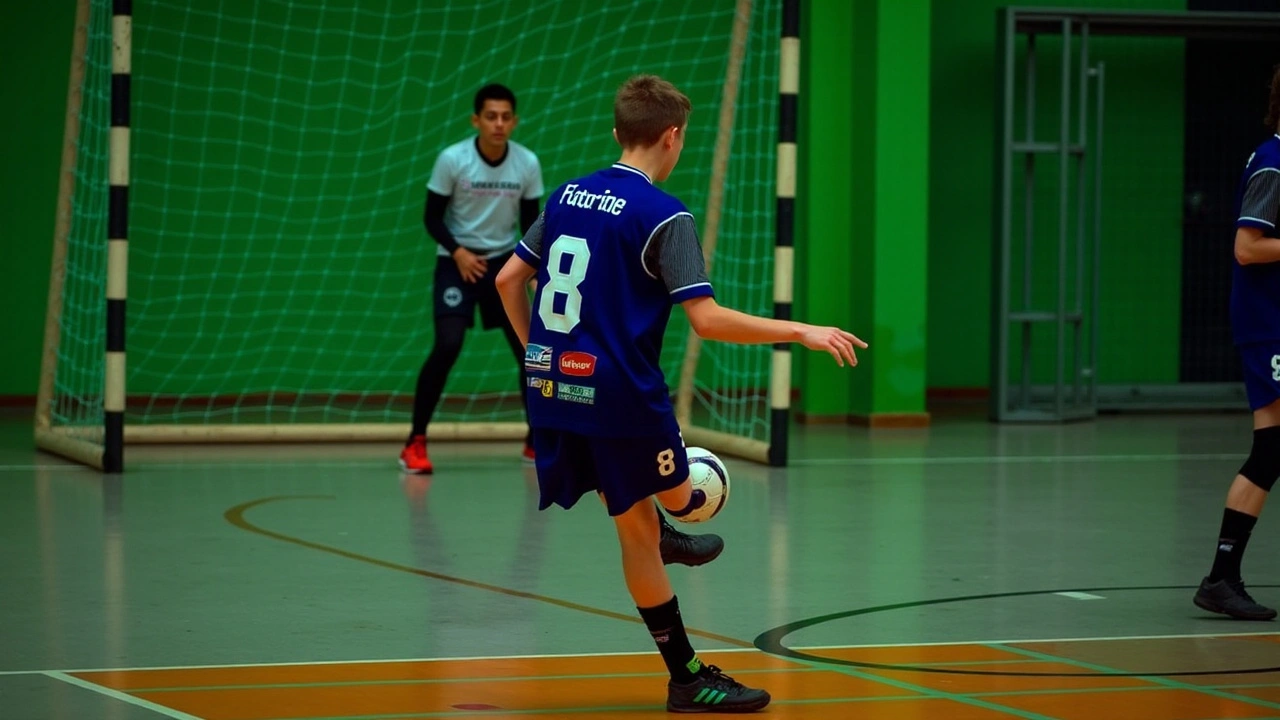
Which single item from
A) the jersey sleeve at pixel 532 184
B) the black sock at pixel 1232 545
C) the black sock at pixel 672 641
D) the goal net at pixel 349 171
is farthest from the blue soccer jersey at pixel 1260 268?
the goal net at pixel 349 171

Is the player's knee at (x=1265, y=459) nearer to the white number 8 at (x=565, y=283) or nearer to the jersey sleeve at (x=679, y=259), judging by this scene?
the jersey sleeve at (x=679, y=259)

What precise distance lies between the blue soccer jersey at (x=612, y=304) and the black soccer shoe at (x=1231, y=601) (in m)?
2.14

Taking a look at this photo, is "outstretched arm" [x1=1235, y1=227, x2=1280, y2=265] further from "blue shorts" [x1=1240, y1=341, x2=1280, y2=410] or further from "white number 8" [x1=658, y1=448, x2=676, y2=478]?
"white number 8" [x1=658, y1=448, x2=676, y2=478]

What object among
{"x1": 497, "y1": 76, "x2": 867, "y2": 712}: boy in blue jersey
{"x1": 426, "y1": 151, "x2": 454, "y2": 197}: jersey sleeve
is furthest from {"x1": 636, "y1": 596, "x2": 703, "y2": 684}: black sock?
{"x1": 426, "y1": 151, "x2": 454, "y2": 197}: jersey sleeve

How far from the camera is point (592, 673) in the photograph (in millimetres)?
4480

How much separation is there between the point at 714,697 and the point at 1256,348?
2214 mm

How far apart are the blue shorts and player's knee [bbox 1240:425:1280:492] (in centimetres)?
9

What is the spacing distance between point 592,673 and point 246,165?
863cm

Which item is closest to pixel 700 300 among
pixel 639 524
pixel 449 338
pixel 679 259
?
pixel 679 259

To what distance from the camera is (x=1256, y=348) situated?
17.2 ft

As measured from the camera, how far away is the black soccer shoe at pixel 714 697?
4.03 meters

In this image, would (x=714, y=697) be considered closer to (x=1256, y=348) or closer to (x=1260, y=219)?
(x=1256, y=348)

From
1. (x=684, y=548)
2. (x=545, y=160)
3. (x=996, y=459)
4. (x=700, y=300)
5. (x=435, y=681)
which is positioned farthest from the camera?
(x=545, y=160)

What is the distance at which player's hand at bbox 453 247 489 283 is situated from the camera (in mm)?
8688
